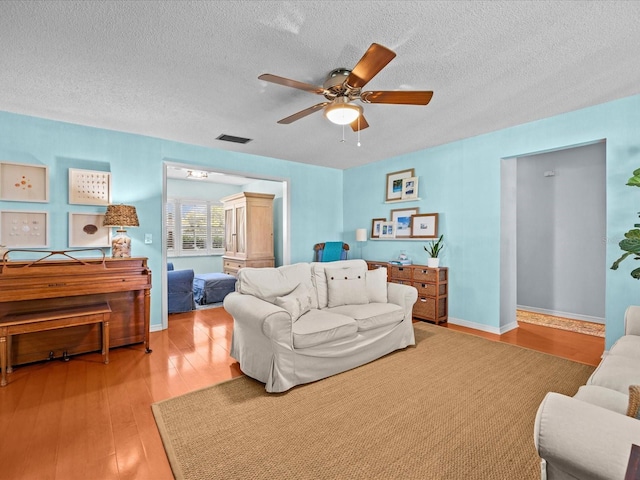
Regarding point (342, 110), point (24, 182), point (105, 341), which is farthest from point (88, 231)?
point (342, 110)

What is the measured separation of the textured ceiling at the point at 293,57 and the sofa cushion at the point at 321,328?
203 centimetres

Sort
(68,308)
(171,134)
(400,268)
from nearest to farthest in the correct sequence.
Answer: (68,308)
(171,134)
(400,268)

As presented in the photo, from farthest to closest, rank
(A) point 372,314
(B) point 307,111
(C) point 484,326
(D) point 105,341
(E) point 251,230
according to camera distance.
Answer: (E) point 251,230, (C) point 484,326, (D) point 105,341, (A) point 372,314, (B) point 307,111

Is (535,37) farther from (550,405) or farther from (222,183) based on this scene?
(222,183)

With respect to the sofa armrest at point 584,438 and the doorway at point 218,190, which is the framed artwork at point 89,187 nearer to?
the doorway at point 218,190

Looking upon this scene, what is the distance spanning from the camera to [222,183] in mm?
7871

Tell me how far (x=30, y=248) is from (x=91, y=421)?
7.85 ft

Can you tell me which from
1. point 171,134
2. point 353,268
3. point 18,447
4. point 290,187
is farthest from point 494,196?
point 18,447

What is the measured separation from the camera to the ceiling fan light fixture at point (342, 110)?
246 cm

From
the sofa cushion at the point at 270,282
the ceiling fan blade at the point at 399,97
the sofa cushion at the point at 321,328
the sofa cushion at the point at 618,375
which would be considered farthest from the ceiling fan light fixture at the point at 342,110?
the sofa cushion at the point at 618,375

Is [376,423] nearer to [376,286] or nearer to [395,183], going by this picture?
[376,286]

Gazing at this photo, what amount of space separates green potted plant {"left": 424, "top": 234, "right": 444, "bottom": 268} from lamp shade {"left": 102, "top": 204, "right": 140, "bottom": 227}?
3800 mm

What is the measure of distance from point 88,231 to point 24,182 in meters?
0.76

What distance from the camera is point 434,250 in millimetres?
4676
